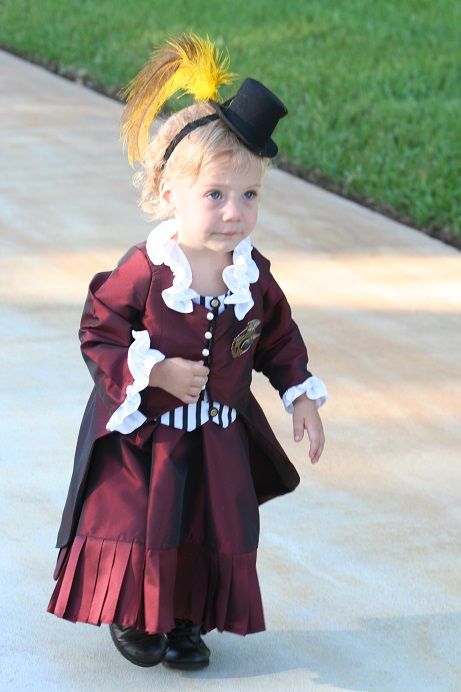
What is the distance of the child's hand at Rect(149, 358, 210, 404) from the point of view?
9.08 ft

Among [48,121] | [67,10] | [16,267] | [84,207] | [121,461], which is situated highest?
[67,10]

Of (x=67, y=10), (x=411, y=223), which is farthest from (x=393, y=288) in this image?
(x=67, y=10)

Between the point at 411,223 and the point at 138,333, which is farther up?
the point at 411,223

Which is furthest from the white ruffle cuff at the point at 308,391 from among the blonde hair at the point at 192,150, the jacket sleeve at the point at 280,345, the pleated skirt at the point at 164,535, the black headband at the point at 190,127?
the black headband at the point at 190,127

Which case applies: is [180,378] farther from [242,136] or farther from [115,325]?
[242,136]

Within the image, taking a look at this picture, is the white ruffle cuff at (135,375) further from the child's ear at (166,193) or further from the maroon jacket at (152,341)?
the child's ear at (166,193)

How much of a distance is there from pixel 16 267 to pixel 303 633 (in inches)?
118

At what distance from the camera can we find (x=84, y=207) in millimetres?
6742

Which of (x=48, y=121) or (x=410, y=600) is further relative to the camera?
(x=48, y=121)

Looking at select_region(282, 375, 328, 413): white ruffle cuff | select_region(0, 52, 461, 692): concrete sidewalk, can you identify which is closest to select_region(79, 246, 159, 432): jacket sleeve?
select_region(282, 375, 328, 413): white ruffle cuff

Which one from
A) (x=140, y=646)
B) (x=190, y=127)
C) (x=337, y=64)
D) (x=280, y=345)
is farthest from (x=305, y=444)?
(x=337, y=64)

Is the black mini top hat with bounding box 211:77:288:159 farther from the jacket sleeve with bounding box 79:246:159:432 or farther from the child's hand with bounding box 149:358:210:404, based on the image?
the child's hand with bounding box 149:358:210:404

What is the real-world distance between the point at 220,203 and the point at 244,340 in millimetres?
292

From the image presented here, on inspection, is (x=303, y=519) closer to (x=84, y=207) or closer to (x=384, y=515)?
(x=384, y=515)
